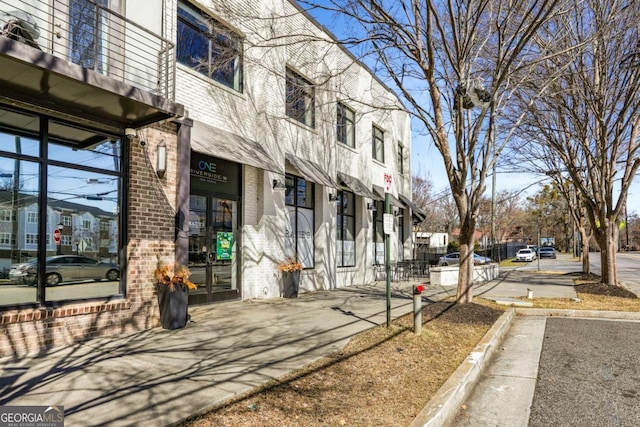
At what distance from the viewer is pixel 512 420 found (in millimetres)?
4344

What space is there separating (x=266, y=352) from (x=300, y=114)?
8561 mm

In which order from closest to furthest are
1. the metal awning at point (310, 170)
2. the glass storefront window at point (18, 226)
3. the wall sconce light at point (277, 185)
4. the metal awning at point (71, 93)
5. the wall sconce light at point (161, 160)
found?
1. the metal awning at point (71, 93)
2. the glass storefront window at point (18, 226)
3. the wall sconce light at point (161, 160)
4. the wall sconce light at point (277, 185)
5. the metal awning at point (310, 170)

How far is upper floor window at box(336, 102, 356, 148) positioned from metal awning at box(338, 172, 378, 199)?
137 centimetres

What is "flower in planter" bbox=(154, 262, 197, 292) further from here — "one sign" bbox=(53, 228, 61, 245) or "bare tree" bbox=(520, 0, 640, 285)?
"bare tree" bbox=(520, 0, 640, 285)

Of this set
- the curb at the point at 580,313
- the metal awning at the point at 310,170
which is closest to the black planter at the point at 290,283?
the metal awning at the point at 310,170

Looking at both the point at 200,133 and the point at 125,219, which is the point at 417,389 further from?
the point at 200,133

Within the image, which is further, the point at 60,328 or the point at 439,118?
the point at 439,118

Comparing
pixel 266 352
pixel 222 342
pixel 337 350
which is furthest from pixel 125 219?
pixel 337 350

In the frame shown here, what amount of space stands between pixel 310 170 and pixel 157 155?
5689mm

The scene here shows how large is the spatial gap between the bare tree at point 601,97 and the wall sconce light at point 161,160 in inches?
339

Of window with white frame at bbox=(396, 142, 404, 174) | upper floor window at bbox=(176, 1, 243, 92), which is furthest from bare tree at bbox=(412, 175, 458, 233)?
upper floor window at bbox=(176, 1, 243, 92)

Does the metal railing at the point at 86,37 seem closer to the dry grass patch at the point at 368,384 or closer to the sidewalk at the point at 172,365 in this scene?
the sidewalk at the point at 172,365

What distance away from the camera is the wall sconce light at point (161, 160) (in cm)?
772

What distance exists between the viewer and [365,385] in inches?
191
